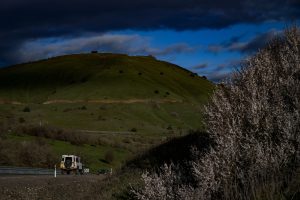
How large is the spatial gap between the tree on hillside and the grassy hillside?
41.5 metres

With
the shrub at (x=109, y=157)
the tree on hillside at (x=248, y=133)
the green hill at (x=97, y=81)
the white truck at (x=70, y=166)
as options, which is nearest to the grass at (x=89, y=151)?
the shrub at (x=109, y=157)

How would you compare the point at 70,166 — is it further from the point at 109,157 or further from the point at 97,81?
the point at 97,81

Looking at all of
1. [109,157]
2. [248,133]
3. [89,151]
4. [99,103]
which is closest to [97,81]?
[99,103]

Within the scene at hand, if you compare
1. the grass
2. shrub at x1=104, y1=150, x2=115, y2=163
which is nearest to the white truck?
the grass

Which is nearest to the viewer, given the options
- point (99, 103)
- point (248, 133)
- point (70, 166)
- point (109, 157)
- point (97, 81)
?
point (248, 133)

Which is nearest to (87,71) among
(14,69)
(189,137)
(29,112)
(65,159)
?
(14,69)

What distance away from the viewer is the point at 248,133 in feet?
40.0

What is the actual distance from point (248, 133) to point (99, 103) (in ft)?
316

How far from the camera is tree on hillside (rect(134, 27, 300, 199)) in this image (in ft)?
36.5

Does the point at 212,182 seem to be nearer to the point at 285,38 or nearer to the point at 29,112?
the point at 285,38

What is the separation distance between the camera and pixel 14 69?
145250mm

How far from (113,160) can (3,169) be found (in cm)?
1987

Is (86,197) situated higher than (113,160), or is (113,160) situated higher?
(113,160)

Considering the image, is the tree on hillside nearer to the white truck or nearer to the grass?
the white truck
